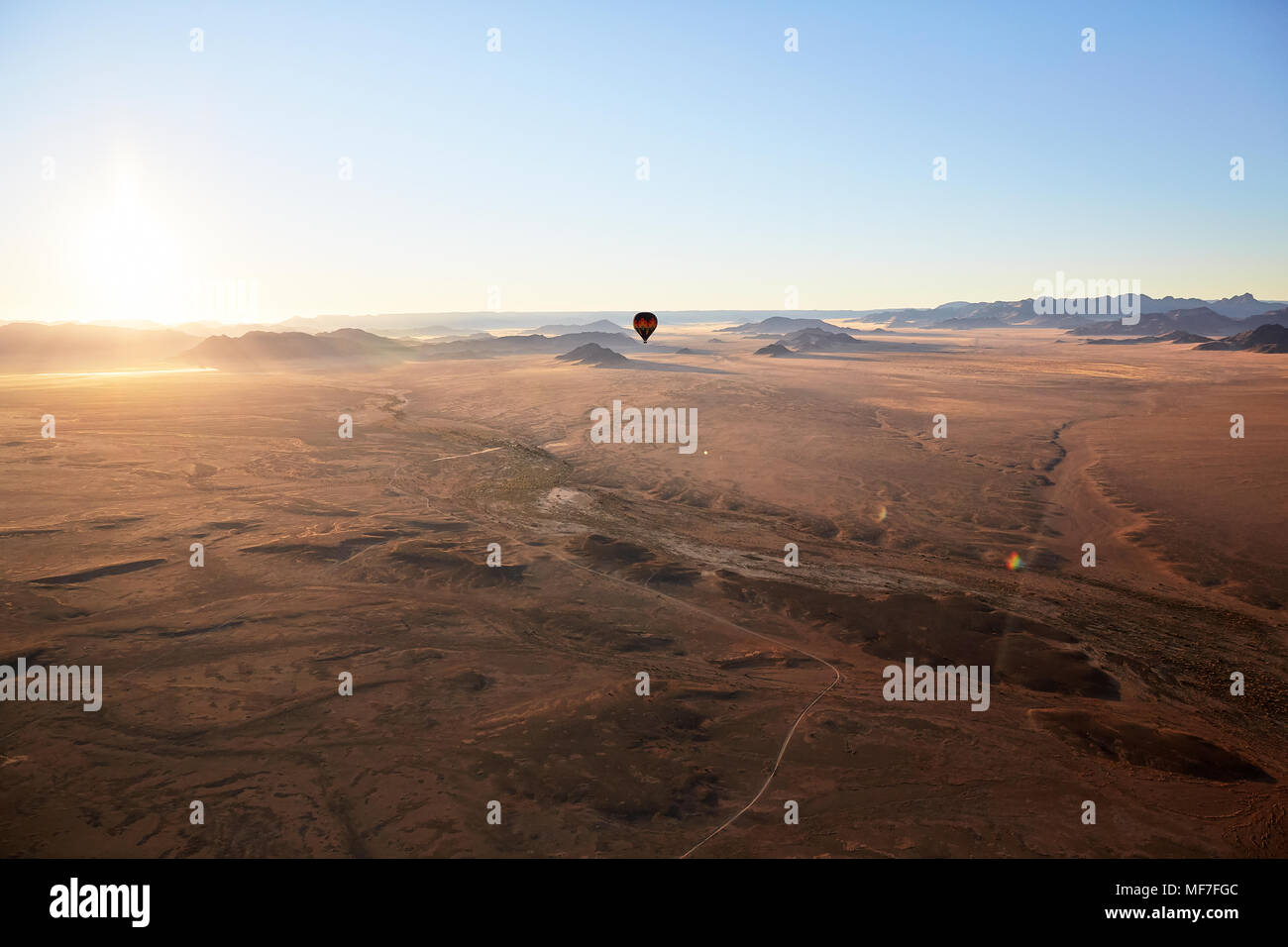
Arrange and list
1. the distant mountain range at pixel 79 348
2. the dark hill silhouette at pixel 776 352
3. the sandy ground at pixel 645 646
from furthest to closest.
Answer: the dark hill silhouette at pixel 776 352 < the distant mountain range at pixel 79 348 < the sandy ground at pixel 645 646

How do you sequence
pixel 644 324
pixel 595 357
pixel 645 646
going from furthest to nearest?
pixel 595 357 → pixel 644 324 → pixel 645 646

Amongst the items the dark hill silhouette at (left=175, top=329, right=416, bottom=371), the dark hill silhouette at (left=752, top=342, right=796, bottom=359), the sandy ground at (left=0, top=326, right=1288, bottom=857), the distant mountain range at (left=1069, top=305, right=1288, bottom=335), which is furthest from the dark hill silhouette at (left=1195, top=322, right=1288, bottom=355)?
the dark hill silhouette at (left=175, top=329, right=416, bottom=371)

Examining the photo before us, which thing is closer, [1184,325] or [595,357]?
[595,357]

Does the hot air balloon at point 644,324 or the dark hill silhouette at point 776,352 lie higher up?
the dark hill silhouette at point 776,352

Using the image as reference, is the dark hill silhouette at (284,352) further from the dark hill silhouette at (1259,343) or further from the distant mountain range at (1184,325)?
the distant mountain range at (1184,325)

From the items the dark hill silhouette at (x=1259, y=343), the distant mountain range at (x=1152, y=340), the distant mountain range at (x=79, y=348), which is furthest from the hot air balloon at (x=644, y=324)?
the distant mountain range at (x=1152, y=340)

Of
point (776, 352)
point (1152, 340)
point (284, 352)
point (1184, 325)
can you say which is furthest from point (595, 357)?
point (1184, 325)

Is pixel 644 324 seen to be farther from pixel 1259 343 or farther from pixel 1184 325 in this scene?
pixel 1184 325

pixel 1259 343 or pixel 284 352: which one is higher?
pixel 284 352
